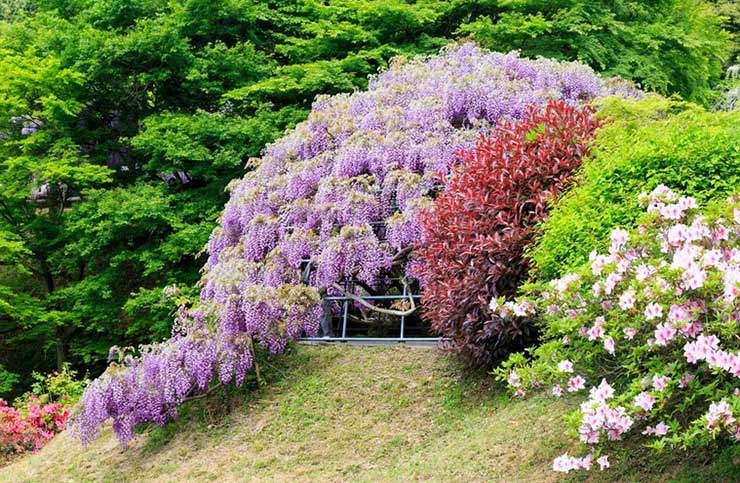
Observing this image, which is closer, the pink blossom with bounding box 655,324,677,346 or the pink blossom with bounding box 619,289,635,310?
the pink blossom with bounding box 655,324,677,346

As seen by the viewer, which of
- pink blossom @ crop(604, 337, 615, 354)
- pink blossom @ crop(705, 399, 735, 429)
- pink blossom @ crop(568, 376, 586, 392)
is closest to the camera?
pink blossom @ crop(705, 399, 735, 429)

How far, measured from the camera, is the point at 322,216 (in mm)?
8336

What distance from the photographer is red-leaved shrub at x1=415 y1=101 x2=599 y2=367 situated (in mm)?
6293

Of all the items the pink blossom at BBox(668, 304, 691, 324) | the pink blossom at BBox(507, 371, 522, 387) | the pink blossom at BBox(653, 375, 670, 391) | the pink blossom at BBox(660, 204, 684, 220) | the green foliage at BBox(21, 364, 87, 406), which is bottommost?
the green foliage at BBox(21, 364, 87, 406)

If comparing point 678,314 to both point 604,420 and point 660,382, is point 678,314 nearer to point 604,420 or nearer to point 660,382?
point 660,382

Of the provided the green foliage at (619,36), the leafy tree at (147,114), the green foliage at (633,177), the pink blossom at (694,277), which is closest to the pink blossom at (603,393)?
the pink blossom at (694,277)

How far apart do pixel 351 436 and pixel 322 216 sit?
7.82 feet

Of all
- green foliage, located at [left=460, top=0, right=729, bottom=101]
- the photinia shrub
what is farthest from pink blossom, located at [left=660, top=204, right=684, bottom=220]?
green foliage, located at [left=460, top=0, right=729, bottom=101]

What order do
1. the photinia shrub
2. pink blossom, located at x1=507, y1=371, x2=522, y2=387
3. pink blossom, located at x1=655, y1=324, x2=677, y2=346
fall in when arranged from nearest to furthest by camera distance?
pink blossom, located at x1=655, y1=324, x2=677, y2=346 < pink blossom, located at x1=507, y1=371, x2=522, y2=387 < the photinia shrub

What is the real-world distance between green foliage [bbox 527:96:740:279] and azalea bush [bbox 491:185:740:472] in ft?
1.97

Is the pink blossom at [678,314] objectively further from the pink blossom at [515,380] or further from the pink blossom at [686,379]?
the pink blossom at [515,380]

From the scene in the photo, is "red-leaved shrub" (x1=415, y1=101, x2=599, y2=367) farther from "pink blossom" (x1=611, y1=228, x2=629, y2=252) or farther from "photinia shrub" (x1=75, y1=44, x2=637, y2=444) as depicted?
"pink blossom" (x1=611, y1=228, x2=629, y2=252)

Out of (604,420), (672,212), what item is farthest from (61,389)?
(672,212)

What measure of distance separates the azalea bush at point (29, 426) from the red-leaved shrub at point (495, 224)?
5.18 meters
